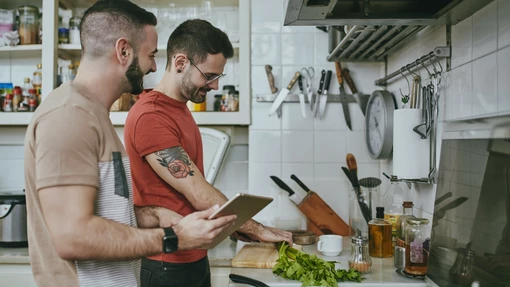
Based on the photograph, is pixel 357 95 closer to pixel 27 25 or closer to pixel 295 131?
pixel 295 131

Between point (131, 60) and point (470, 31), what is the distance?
3.07 feet

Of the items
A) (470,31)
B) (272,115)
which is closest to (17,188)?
(272,115)

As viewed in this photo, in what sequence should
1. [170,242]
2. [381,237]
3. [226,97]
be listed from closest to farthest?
[170,242]
[381,237]
[226,97]

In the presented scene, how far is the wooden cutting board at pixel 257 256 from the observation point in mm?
1442

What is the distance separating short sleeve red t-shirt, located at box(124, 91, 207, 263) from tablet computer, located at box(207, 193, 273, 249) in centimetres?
33

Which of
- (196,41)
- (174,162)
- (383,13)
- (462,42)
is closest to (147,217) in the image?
(174,162)

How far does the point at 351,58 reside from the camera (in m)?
2.18

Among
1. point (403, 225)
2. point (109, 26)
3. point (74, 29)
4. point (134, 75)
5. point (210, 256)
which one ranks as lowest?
point (210, 256)

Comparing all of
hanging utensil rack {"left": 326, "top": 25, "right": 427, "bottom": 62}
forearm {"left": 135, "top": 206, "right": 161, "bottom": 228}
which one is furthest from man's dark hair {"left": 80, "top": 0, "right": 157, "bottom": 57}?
hanging utensil rack {"left": 326, "top": 25, "right": 427, "bottom": 62}

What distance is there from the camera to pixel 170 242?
3.17 feet

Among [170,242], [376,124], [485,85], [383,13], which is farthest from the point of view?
[376,124]

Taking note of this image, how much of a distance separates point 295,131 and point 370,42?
1.82 feet

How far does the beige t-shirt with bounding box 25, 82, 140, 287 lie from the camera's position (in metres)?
0.86

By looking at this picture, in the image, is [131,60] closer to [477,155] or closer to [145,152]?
[145,152]
